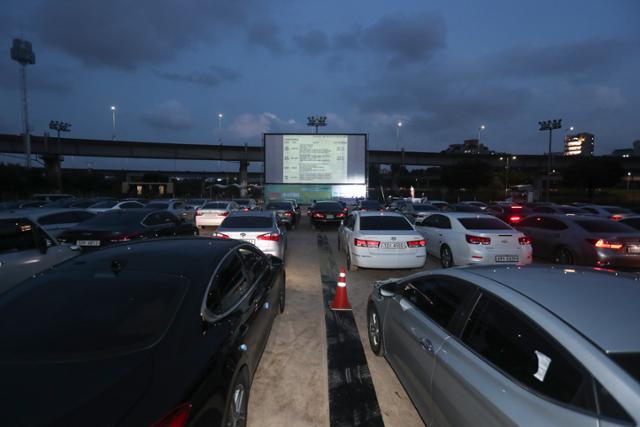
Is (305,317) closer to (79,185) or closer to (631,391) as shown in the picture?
(631,391)

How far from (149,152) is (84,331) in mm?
59573

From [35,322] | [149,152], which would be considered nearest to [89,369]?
[35,322]

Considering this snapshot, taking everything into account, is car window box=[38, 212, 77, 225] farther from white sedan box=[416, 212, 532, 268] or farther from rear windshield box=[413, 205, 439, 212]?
rear windshield box=[413, 205, 439, 212]

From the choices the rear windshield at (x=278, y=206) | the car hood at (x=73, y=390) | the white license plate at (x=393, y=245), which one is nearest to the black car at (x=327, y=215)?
the rear windshield at (x=278, y=206)

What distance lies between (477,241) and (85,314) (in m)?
7.95

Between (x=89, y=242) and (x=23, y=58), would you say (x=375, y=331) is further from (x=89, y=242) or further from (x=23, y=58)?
(x=23, y=58)

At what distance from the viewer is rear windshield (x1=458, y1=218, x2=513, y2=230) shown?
352 inches

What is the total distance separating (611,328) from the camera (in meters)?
1.97

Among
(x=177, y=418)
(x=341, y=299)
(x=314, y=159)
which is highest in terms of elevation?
(x=314, y=159)

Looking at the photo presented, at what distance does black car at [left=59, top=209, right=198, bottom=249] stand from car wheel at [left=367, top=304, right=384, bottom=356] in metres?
6.21

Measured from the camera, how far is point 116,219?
9164mm

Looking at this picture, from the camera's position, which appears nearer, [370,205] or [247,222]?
[247,222]

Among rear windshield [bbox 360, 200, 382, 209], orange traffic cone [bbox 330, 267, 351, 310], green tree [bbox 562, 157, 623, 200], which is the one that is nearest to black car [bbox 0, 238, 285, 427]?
orange traffic cone [bbox 330, 267, 351, 310]

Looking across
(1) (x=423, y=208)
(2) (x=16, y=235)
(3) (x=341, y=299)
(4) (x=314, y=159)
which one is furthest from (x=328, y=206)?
(2) (x=16, y=235)
